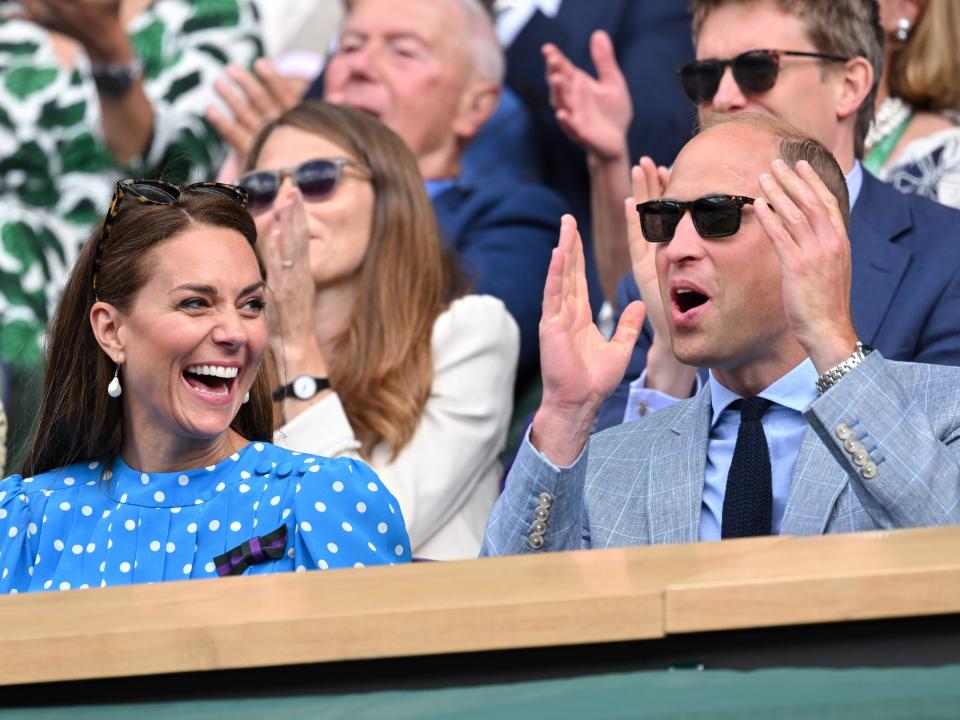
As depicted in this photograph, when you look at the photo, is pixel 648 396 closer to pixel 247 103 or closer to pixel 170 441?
pixel 170 441

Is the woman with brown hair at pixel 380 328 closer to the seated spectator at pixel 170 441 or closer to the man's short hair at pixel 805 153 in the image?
the seated spectator at pixel 170 441

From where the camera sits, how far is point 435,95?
15.8ft

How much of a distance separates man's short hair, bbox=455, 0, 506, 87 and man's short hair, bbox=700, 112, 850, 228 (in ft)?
6.71

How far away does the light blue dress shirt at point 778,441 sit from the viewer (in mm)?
2803

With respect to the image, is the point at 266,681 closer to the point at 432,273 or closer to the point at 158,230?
the point at 158,230

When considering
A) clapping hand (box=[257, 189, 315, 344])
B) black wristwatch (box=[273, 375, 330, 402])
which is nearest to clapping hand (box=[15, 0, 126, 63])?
clapping hand (box=[257, 189, 315, 344])

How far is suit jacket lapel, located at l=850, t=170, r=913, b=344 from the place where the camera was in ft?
10.9

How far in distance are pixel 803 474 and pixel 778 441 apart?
0.49 feet

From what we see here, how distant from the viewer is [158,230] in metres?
→ 2.80

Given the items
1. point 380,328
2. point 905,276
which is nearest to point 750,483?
point 905,276

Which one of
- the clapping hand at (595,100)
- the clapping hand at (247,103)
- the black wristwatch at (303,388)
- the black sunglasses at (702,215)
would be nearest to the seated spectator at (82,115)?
the clapping hand at (247,103)

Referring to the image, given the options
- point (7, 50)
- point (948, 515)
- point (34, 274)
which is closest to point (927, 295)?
point (948, 515)

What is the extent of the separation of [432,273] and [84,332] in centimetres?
136

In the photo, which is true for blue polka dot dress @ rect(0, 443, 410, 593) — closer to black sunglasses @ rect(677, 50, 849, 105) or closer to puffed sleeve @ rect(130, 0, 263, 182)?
black sunglasses @ rect(677, 50, 849, 105)
